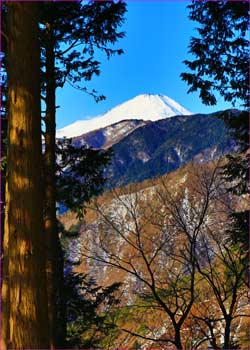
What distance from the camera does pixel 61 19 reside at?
7.09 m

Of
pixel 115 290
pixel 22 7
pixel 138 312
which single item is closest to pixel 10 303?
pixel 22 7

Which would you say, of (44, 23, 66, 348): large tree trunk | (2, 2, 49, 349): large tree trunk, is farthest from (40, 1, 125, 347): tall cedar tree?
(2, 2, 49, 349): large tree trunk

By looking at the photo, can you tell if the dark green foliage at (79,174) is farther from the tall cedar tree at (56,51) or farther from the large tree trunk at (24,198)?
the large tree trunk at (24,198)

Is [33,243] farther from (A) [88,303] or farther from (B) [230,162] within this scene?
(A) [88,303]

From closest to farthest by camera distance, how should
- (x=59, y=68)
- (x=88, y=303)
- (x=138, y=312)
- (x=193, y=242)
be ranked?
1. (x=193, y=242)
2. (x=138, y=312)
3. (x=59, y=68)
4. (x=88, y=303)

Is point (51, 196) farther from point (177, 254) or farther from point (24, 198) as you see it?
point (24, 198)

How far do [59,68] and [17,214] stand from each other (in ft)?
16.9

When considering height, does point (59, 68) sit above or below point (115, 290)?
above

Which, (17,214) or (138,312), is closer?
(17,214)

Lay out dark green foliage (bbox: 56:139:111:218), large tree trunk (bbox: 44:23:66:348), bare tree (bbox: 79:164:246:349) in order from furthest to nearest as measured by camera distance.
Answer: dark green foliage (bbox: 56:139:111:218)
large tree trunk (bbox: 44:23:66:348)
bare tree (bbox: 79:164:246:349)

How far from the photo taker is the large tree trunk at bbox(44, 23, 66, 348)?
599cm

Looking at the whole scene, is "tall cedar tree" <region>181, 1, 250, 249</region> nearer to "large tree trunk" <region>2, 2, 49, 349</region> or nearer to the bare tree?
the bare tree

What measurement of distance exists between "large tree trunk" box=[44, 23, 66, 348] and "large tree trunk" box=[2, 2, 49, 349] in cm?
289

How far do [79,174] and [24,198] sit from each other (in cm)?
483
